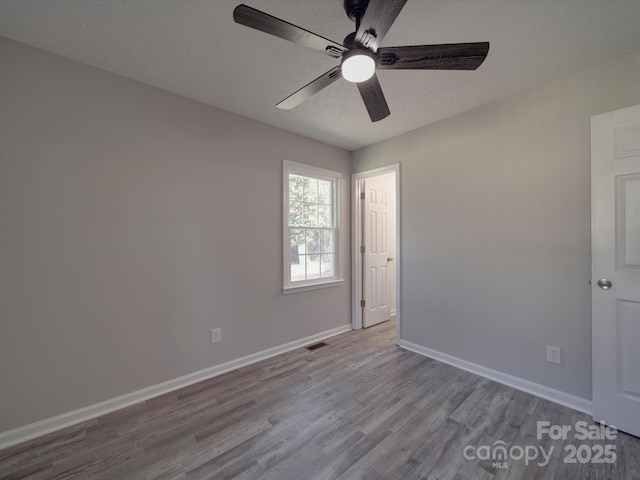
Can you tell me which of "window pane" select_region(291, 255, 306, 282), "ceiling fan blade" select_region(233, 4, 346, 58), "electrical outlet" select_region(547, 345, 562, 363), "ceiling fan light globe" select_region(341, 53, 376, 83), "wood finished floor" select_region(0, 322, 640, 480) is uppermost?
"ceiling fan blade" select_region(233, 4, 346, 58)

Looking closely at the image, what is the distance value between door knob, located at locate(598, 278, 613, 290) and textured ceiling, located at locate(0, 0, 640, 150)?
153 cm

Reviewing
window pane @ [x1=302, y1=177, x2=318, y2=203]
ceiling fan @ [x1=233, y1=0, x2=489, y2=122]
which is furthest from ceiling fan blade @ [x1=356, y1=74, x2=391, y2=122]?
window pane @ [x1=302, y1=177, x2=318, y2=203]

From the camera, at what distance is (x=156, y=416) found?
1928mm

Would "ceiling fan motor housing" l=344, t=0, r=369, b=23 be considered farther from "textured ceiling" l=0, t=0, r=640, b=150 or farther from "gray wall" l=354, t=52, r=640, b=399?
"gray wall" l=354, t=52, r=640, b=399

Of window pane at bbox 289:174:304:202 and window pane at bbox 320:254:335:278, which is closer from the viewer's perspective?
window pane at bbox 289:174:304:202

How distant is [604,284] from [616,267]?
5.1 inches

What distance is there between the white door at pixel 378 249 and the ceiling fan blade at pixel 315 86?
220 cm

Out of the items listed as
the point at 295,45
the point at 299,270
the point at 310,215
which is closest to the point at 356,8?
the point at 295,45

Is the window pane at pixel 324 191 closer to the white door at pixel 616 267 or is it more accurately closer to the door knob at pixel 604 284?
the white door at pixel 616 267

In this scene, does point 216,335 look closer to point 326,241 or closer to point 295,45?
point 326,241

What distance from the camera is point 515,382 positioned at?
227 cm

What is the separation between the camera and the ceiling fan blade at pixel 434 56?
47.7 inches

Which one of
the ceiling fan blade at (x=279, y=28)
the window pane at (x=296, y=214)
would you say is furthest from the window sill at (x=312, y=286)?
the ceiling fan blade at (x=279, y=28)

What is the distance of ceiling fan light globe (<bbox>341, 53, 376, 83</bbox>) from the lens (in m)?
1.23
